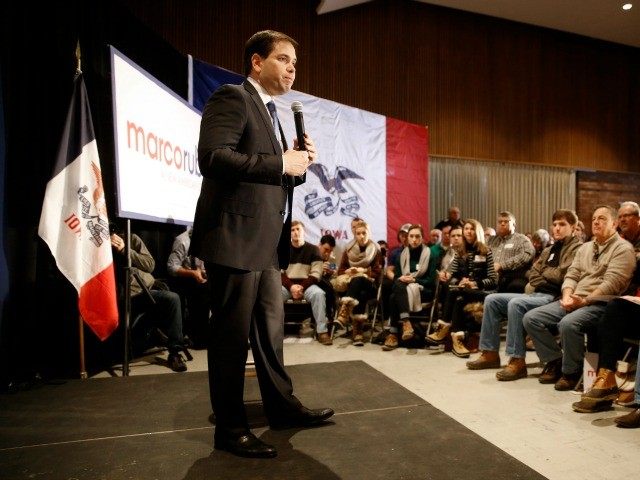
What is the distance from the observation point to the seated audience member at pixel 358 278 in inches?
188

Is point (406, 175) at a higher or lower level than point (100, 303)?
higher

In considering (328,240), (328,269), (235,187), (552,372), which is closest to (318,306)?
(328,269)

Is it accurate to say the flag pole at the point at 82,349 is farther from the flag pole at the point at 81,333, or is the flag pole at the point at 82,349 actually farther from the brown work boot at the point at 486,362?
the brown work boot at the point at 486,362

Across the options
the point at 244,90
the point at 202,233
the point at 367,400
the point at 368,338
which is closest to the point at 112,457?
the point at 202,233

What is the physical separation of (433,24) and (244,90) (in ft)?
27.6

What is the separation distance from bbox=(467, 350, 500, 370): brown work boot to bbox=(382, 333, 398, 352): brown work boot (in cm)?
94

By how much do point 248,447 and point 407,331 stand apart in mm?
3082

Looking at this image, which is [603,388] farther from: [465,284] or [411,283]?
[411,283]

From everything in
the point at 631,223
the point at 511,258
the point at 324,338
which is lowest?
the point at 324,338

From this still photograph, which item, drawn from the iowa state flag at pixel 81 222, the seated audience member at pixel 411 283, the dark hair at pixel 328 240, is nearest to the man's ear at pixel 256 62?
the iowa state flag at pixel 81 222

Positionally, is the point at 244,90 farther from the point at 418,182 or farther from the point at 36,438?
the point at 418,182

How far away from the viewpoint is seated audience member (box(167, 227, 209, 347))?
4.21 metres

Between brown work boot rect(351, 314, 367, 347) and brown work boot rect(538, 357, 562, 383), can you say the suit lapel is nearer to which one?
brown work boot rect(538, 357, 562, 383)

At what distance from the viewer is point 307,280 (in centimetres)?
495
